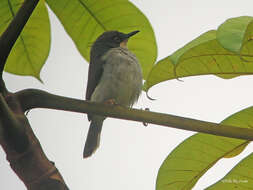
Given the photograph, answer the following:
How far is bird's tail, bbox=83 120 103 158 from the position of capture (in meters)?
3.96

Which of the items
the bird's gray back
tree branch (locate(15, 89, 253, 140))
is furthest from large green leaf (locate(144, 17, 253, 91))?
the bird's gray back

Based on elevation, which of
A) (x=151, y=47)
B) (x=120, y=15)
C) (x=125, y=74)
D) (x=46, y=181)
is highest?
(x=120, y=15)

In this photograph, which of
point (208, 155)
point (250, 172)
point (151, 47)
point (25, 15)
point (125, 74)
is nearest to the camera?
point (25, 15)

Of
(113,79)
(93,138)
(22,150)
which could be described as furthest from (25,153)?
(93,138)

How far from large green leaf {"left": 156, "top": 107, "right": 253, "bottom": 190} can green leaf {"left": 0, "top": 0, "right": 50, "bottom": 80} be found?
0.72 m

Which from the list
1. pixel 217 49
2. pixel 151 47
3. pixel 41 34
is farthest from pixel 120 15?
pixel 217 49

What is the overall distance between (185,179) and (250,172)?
247 mm

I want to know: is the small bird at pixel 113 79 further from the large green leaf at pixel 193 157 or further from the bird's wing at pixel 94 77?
the large green leaf at pixel 193 157

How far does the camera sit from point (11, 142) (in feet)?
4.18

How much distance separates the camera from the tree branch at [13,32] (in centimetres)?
142

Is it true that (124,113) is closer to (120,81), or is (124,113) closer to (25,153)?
(25,153)

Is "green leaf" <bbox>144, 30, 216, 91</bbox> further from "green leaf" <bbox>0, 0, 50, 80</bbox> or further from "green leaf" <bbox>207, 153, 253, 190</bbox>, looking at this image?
"green leaf" <bbox>0, 0, 50, 80</bbox>

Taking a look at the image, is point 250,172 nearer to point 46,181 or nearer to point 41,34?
point 46,181

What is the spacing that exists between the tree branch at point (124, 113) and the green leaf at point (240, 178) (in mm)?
310
